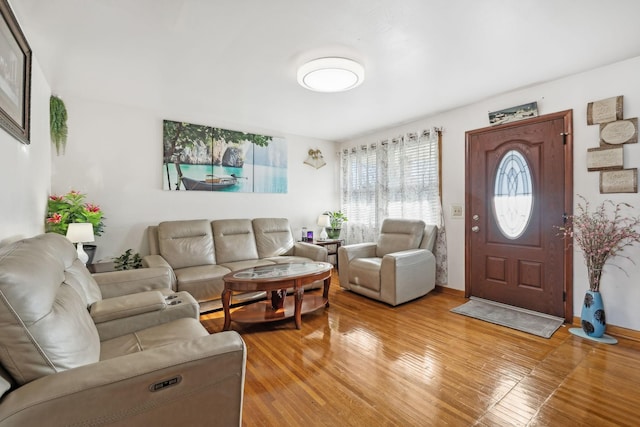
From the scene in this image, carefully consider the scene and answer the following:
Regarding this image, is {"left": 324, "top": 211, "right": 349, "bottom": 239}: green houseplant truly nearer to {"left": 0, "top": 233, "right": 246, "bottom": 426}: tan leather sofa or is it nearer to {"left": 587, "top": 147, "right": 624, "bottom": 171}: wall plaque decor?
{"left": 587, "top": 147, "right": 624, "bottom": 171}: wall plaque decor

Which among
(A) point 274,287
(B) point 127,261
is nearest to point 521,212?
(A) point 274,287

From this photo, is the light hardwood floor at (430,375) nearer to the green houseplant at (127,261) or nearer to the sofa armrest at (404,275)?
the sofa armrest at (404,275)

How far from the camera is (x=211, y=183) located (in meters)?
3.96

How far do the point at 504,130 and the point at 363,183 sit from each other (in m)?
2.14

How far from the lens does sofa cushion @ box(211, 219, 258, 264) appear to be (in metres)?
3.66

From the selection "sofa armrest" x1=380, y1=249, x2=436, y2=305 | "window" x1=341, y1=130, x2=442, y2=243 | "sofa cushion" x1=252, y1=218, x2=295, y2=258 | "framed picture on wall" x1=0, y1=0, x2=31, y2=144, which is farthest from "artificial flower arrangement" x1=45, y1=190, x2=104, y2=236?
"window" x1=341, y1=130, x2=442, y2=243

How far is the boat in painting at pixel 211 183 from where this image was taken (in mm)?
3788

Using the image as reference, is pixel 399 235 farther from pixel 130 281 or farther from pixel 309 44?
pixel 130 281

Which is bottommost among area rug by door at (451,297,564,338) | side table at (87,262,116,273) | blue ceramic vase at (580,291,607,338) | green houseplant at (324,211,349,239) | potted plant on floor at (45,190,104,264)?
area rug by door at (451,297,564,338)

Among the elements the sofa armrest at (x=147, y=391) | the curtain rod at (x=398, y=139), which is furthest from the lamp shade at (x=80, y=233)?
the curtain rod at (x=398, y=139)

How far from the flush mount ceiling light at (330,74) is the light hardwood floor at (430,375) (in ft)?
7.29

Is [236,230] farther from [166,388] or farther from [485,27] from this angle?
[485,27]

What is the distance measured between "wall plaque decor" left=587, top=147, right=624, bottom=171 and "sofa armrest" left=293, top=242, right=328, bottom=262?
9.22ft

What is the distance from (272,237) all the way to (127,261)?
174cm
